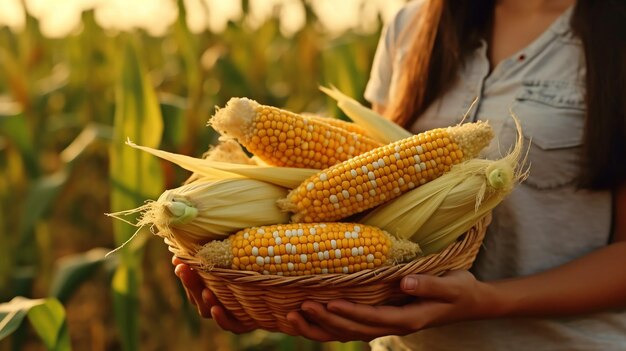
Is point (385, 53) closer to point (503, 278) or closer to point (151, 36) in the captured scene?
point (503, 278)

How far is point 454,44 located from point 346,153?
1.30ft

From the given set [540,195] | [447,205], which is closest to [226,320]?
[447,205]

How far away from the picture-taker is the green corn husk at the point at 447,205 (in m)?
1.22

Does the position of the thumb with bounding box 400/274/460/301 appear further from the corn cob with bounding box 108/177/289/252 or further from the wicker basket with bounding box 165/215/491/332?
the corn cob with bounding box 108/177/289/252

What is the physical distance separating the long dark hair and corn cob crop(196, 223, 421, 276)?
0.41 meters

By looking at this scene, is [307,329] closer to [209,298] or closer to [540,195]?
[209,298]

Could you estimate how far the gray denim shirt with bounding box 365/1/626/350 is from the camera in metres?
1.37

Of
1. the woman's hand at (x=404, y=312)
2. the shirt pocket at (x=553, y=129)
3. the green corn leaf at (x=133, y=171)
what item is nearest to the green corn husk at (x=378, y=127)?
the shirt pocket at (x=553, y=129)

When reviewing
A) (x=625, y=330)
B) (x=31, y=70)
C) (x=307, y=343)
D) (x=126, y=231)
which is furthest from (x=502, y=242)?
(x=31, y=70)

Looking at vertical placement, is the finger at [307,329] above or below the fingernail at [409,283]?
below

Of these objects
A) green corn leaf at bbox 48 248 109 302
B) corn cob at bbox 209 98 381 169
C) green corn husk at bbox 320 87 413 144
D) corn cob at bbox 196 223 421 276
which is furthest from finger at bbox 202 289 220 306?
green corn leaf at bbox 48 248 109 302

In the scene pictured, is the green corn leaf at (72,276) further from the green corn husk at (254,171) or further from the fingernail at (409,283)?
the fingernail at (409,283)

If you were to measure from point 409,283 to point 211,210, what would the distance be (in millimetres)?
327

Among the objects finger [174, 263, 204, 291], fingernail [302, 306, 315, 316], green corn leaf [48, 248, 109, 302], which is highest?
green corn leaf [48, 248, 109, 302]
